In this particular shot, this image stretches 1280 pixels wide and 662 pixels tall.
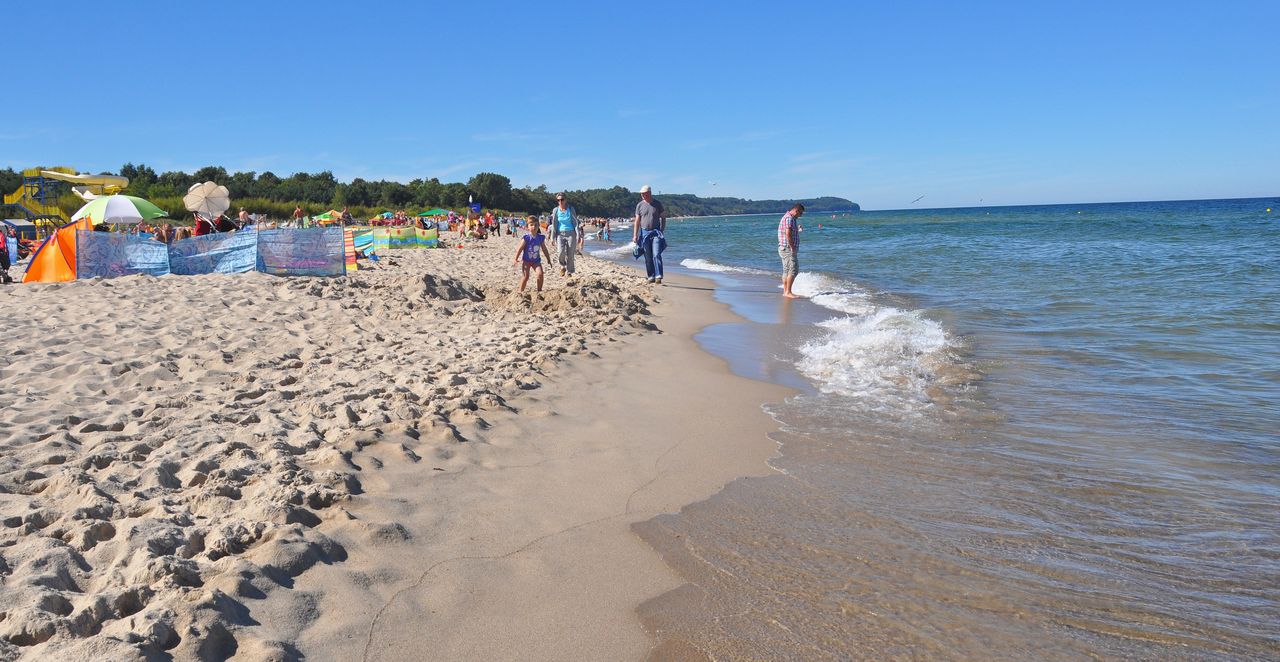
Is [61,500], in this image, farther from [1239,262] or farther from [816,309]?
[1239,262]

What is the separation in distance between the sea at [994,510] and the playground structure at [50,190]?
2936cm

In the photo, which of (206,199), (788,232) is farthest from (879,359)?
(206,199)

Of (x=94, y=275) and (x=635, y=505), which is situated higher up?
(x=94, y=275)

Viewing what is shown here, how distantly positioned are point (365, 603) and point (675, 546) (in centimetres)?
131

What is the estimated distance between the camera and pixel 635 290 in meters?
13.8

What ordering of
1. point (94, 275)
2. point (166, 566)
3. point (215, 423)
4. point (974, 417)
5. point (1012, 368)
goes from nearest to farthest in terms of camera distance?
point (166, 566)
point (215, 423)
point (974, 417)
point (1012, 368)
point (94, 275)

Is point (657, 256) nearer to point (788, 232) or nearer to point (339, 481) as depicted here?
point (788, 232)

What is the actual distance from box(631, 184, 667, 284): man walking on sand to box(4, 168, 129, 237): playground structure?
2302 centimetres

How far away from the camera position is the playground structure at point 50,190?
28.4m

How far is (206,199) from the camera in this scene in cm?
2122

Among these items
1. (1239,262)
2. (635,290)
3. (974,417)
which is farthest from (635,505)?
(1239,262)

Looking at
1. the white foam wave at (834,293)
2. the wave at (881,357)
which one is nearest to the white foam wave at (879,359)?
the wave at (881,357)

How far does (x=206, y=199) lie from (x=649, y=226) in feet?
46.0

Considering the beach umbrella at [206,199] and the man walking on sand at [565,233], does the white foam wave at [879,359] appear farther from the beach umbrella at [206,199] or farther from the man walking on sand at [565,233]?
the beach umbrella at [206,199]
